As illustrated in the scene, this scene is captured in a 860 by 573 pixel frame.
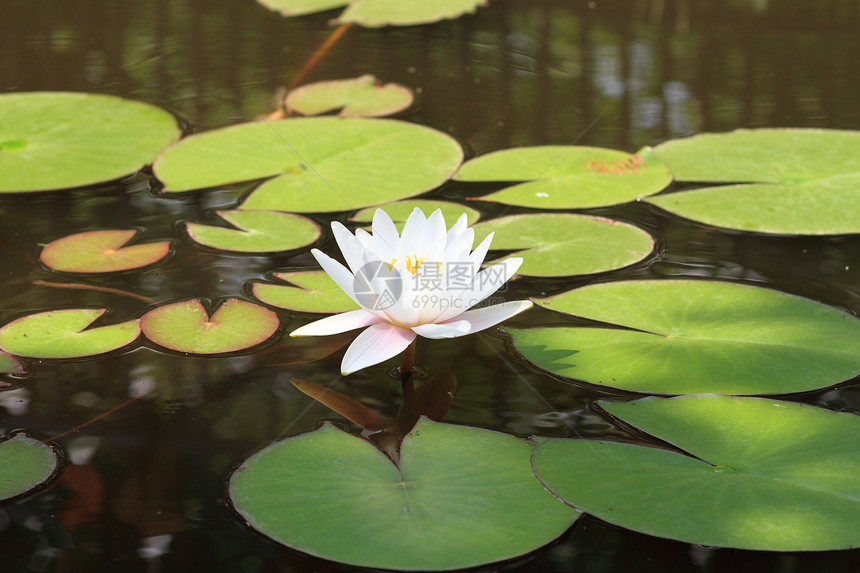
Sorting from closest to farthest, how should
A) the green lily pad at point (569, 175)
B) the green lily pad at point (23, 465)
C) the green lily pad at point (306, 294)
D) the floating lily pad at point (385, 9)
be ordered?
the green lily pad at point (23, 465) < the green lily pad at point (306, 294) < the green lily pad at point (569, 175) < the floating lily pad at point (385, 9)

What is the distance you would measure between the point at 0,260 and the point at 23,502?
0.88 meters

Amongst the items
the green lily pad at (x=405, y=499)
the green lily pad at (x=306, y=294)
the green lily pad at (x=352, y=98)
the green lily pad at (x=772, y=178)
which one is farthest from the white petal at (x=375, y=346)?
the green lily pad at (x=352, y=98)

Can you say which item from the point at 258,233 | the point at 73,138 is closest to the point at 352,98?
the point at 73,138

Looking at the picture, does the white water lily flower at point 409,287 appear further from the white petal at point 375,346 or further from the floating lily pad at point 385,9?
the floating lily pad at point 385,9

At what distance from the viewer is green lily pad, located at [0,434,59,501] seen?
121 cm

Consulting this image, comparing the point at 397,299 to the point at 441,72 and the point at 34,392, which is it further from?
the point at 441,72

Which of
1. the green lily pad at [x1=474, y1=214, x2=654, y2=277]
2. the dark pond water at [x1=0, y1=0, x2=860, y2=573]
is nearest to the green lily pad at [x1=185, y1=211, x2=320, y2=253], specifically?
the dark pond water at [x1=0, y1=0, x2=860, y2=573]

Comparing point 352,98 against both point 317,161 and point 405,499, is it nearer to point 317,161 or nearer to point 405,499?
point 317,161

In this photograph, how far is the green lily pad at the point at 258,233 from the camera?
6.32 feet

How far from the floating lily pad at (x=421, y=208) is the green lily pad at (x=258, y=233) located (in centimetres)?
14

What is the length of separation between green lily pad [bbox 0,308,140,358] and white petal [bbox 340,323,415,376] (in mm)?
501

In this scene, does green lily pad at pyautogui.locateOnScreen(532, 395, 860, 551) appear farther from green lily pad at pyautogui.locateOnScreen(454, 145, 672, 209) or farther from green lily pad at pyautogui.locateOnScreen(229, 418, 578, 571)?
green lily pad at pyautogui.locateOnScreen(454, 145, 672, 209)

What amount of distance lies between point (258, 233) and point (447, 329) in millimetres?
803

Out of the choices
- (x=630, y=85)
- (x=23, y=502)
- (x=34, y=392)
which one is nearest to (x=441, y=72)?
(x=630, y=85)
